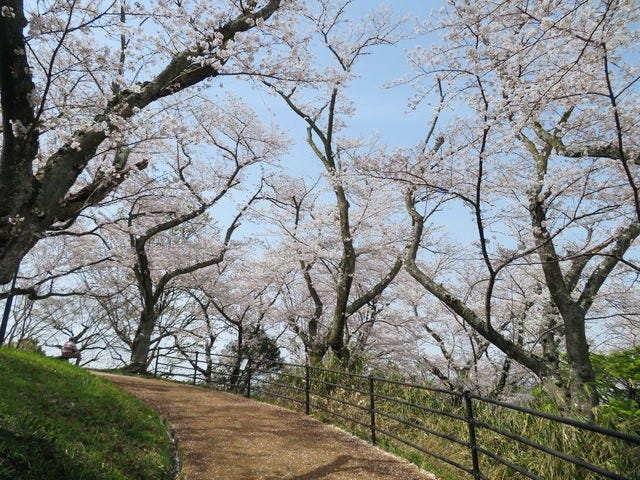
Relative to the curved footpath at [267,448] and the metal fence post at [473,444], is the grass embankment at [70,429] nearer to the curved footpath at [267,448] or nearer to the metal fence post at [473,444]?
the curved footpath at [267,448]

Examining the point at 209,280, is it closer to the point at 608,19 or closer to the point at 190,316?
the point at 190,316

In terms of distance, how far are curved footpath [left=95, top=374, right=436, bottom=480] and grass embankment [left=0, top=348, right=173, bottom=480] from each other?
480 mm

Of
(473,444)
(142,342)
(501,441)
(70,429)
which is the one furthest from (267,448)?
(142,342)

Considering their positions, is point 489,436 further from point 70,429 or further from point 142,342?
point 142,342

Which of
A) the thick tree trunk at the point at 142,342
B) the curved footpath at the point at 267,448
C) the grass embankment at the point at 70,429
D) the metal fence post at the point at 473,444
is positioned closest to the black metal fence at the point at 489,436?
the metal fence post at the point at 473,444

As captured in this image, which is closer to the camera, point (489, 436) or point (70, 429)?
point (70, 429)

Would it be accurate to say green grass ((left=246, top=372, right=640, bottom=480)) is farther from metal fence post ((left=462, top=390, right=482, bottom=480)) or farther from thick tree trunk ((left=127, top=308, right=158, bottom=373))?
thick tree trunk ((left=127, top=308, right=158, bottom=373))

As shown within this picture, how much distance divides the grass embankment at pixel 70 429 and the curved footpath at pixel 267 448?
0.48 m

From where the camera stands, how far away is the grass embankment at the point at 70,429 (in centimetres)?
383

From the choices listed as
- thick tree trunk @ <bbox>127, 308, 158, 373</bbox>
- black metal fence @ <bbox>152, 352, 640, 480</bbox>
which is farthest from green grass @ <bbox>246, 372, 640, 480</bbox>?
thick tree trunk @ <bbox>127, 308, 158, 373</bbox>

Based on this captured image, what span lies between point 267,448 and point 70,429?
266cm

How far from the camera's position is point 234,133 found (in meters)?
17.5

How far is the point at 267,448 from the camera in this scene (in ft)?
20.7

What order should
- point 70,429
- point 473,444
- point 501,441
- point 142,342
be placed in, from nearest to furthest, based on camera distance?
point 473,444, point 70,429, point 501,441, point 142,342
